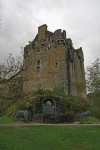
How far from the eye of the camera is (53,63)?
51469 mm

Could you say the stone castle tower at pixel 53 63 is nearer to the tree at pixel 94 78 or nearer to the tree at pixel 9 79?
the tree at pixel 94 78

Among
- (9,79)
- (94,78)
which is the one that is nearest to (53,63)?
(94,78)

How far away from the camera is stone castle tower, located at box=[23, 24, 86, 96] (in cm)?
5003
